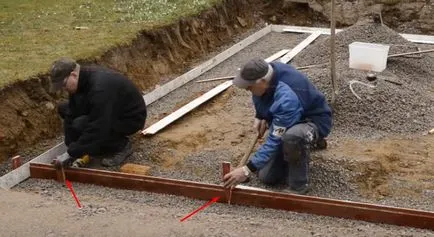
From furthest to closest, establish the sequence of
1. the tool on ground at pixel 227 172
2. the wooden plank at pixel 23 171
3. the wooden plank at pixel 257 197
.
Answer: the wooden plank at pixel 23 171, the tool on ground at pixel 227 172, the wooden plank at pixel 257 197

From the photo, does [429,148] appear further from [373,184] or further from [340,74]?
[340,74]

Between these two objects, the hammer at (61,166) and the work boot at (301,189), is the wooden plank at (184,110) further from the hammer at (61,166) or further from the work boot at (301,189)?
the work boot at (301,189)

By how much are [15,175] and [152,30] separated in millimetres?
4077

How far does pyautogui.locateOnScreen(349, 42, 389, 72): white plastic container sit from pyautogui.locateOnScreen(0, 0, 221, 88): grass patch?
310cm

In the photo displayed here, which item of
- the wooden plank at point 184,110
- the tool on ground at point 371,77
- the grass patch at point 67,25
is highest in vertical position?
the grass patch at point 67,25

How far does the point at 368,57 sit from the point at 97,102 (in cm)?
404

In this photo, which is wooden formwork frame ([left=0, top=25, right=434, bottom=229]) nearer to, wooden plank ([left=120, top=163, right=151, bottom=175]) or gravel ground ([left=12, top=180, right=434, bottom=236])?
gravel ground ([left=12, top=180, right=434, bottom=236])

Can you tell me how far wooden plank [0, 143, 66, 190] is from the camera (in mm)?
6590

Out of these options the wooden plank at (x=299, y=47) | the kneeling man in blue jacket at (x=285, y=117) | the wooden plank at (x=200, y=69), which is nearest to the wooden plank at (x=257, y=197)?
the kneeling man in blue jacket at (x=285, y=117)

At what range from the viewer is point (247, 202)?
600cm

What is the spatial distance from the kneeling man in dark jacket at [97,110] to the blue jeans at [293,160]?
4.88 feet

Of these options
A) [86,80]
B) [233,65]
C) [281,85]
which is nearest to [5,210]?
[86,80]

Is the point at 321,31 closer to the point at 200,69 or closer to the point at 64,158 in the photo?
the point at 200,69

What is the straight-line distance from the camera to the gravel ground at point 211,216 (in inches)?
206
